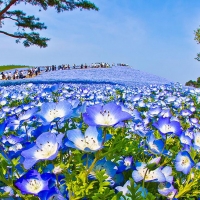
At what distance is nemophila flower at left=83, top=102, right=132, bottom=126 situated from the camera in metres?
1.21

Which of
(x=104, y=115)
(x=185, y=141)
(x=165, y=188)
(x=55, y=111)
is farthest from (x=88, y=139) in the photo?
(x=185, y=141)

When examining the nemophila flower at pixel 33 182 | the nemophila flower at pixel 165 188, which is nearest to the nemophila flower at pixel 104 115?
the nemophila flower at pixel 33 182

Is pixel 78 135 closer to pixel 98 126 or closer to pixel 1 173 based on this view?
pixel 98 126

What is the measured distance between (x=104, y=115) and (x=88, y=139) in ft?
0.32

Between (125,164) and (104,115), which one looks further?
(125,164)

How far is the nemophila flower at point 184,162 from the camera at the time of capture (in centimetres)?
142

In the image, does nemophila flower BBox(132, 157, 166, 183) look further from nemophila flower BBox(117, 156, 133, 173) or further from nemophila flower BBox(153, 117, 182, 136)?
nemophila flower BBox(153, 117, 182, 136)

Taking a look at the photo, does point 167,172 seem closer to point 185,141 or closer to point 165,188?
point 165,188

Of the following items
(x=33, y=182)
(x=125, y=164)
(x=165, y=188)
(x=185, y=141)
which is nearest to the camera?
(x=33, y=182)

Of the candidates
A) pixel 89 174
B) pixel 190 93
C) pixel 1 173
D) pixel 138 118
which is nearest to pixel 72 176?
pixel 89 174

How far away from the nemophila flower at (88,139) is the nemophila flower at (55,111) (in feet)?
0.34

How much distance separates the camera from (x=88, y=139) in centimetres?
126

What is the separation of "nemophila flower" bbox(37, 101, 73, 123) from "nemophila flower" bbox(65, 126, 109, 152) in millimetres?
103

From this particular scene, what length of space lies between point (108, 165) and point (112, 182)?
0.06 meters
